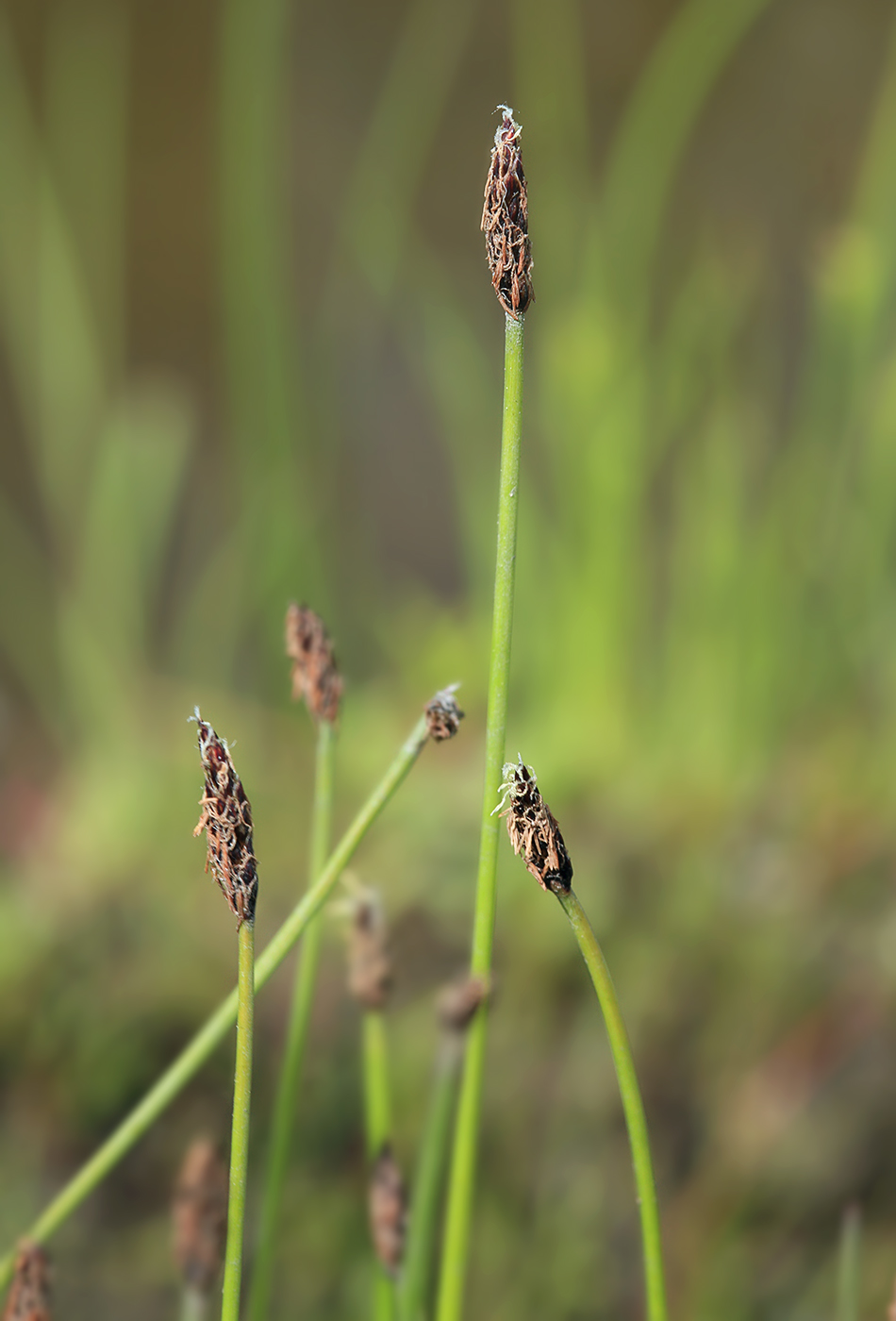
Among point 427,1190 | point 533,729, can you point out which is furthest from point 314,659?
point 533,729

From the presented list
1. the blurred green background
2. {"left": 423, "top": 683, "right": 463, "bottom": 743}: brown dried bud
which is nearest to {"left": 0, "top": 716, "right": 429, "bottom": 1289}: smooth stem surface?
{"left": 423, "top": 683, "right": 463, "bottom": 743}: brown dried bud

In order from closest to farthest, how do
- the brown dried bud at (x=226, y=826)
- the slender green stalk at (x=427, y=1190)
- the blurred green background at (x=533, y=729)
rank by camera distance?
the brown dried bud at (x=226, y=826), the slender green stalk at (x=427, y=1190), the blurred green background at (x=533, y=729)

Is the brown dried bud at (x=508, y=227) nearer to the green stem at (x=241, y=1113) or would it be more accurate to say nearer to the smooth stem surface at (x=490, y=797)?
the smooth stem surface at (x=490, y=797)

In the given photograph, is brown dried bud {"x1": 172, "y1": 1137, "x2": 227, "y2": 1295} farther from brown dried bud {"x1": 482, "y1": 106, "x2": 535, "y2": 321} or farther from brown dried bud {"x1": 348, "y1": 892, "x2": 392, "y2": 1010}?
brown dried bud {"x1": 482, "y1": 106, "x2": 535, "y2": 321}

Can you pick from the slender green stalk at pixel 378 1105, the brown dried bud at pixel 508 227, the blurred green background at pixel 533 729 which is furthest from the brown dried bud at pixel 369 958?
the blurred green background at pixel 533 729

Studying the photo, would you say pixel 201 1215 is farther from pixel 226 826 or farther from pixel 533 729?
pixel 533 729

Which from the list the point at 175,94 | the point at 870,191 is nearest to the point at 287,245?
the point at 175,94

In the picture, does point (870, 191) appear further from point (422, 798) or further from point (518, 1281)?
point (518, 1281)
